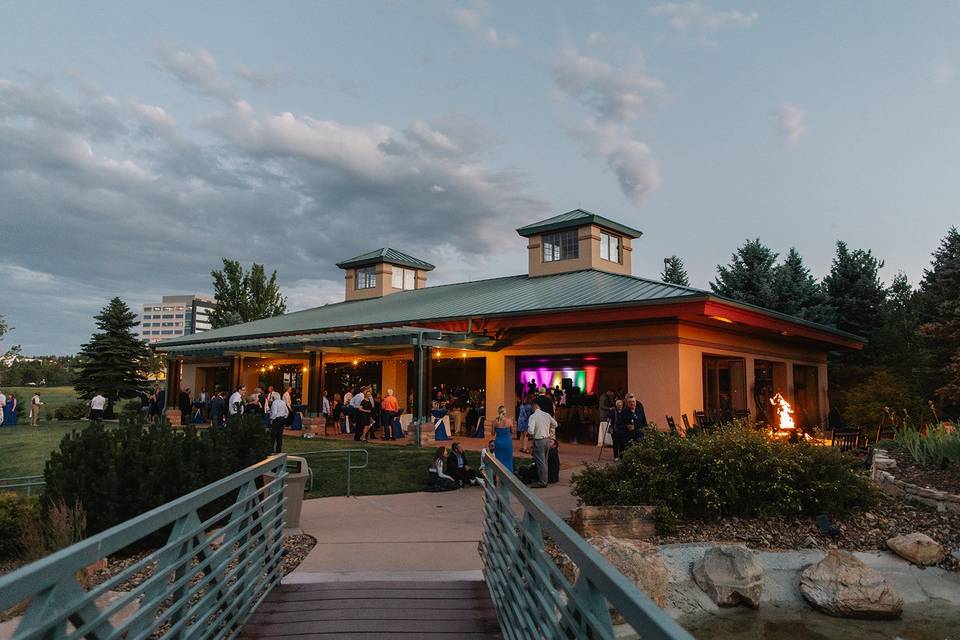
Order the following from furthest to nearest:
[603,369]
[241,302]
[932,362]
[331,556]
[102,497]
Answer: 1. [241,302]
2. [932,362]
3. [603,369]
4. [102,497]
5. [331,556]

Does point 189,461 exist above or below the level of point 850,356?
below

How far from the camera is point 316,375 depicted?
2145cm

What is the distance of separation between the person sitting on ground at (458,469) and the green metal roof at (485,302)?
20.1ft

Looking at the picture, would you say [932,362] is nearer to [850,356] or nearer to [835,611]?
[850,356]

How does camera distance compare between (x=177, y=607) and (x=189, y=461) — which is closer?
(x=177, y=607)

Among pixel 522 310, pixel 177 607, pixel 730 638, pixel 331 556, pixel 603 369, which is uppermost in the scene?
pixel 522 310

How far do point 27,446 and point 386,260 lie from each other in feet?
54.6

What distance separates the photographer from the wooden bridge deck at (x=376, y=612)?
4137 mm

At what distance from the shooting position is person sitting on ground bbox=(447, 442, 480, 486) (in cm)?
1151

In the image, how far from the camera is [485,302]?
2052cm

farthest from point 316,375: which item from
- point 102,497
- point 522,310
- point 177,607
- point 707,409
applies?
point 177,607

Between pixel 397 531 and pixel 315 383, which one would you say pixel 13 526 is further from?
pixel 315 383

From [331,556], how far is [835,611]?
5.26 meters

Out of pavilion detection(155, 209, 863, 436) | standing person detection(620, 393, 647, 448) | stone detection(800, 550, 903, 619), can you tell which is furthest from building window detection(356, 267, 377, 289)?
stone detection(800, 550, 903, 619)
